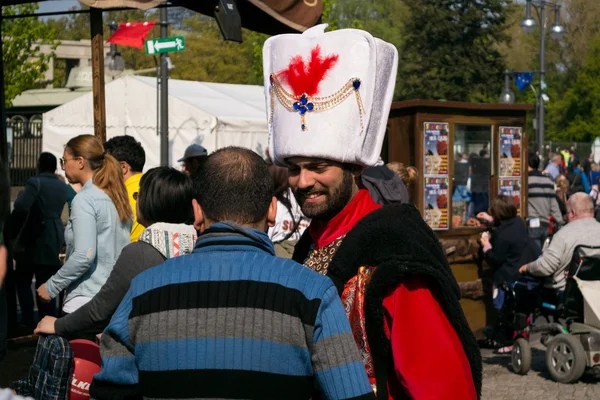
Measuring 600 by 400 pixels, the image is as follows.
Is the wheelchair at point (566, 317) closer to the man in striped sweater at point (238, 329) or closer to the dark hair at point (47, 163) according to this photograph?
the dark hair at point (47, 163)

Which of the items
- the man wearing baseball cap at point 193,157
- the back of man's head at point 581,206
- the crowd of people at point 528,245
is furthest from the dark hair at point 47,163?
the back of man's head at point 581,206

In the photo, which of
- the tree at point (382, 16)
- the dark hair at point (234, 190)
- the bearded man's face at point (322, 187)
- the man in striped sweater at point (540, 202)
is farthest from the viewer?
the tree at point (382, 16)

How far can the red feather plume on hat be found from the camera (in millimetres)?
3072

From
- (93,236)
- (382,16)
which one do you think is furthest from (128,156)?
(382,16)

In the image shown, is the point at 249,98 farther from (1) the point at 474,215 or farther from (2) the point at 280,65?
(2) the point at 280,65

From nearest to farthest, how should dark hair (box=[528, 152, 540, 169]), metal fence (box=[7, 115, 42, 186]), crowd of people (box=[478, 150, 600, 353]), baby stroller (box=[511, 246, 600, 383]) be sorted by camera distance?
baby stroller (box=[511, 246, 600, 383]) < crowd of people (box=[478, 150, 600, 353]) < dark hair (box=[528, 152, 540, 169]) < metal fence (box=[7, 115, 42, 186])

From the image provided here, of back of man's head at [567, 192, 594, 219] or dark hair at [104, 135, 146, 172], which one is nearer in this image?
dark hair at [104, 135, 146, 172]

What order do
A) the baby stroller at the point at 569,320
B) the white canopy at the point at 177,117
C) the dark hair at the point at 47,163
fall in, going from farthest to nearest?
the white canopy at the point at 177,117
the dark hair at the point at 47,163
the baby stroller at the point at 569,320

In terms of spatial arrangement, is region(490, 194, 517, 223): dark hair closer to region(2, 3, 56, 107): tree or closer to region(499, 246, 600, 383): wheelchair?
region(499, 246, 600, 383): wheelchair

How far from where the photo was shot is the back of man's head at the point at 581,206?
341 inches

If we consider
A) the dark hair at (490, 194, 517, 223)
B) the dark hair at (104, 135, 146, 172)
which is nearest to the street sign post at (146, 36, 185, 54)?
the dark hair at (490, 194, 517, 223)

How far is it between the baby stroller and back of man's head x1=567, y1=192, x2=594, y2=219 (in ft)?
1.18

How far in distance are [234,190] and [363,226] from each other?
464 mm

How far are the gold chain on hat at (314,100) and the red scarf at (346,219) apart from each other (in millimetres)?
210
